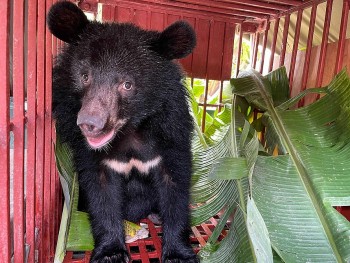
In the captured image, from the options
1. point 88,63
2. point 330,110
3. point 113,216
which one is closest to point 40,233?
point 113,216

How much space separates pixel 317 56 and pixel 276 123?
0.52 metres

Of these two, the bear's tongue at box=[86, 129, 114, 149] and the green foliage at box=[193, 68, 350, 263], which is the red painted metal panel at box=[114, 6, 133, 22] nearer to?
the green foliage at box=[193, 68, 350, 263]

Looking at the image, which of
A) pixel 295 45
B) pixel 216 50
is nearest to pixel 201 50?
pixel 216 50

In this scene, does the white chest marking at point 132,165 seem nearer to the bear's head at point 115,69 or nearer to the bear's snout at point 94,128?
the bear's head at point 115,69

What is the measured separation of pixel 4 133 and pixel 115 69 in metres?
0.76

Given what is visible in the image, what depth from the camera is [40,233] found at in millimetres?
1494

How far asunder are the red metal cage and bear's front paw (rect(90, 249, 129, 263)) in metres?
0.09

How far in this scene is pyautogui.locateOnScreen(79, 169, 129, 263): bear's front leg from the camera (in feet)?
5.99

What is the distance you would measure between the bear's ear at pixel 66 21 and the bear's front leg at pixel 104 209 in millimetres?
695

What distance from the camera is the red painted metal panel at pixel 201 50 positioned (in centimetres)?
252

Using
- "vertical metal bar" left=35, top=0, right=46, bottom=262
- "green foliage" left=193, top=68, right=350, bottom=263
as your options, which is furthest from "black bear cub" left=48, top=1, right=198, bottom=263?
"green foliage" left=193, top=68, right=350, bottom=263

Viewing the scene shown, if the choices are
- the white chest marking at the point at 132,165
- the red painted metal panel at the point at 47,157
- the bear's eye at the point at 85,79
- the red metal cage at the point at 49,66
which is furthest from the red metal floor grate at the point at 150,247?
the bear's eye at the point at 85,79

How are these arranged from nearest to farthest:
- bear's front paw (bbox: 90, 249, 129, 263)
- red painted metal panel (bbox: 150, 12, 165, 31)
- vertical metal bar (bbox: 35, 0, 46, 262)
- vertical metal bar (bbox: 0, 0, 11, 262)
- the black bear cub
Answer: vertical metal bar (bbox: 0, 0, 11, 262), vertical metal bar (bbox: 35, 0, 46, 262), the black bear cub, bear's front paw (bbox: 90, 249, 129, 263), red painted metal panel (bbox: 150, 12, 165, 31)

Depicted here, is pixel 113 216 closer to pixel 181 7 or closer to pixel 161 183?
pixel 161 183
